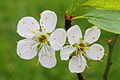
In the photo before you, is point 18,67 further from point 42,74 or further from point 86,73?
point 86,73

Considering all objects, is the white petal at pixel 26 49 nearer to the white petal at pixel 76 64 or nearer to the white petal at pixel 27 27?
the white petal at pixel 27 27

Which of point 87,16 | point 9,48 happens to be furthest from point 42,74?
point 87,16

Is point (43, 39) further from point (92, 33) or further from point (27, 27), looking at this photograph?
point (92, 33)

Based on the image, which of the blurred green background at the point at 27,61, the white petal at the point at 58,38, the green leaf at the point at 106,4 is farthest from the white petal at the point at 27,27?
the blurred green background at the point at 27,61

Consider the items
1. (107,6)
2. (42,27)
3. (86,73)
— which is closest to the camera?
(107,6)

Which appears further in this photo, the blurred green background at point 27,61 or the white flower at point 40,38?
the blurred green background at point 27,61

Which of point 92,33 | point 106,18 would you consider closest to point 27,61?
point 92,33

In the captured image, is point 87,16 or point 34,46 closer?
point 87,16

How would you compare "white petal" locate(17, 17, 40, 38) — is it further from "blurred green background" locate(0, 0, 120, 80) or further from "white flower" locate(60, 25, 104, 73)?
"blurred green background" locate(0, 0, 120, 80)
